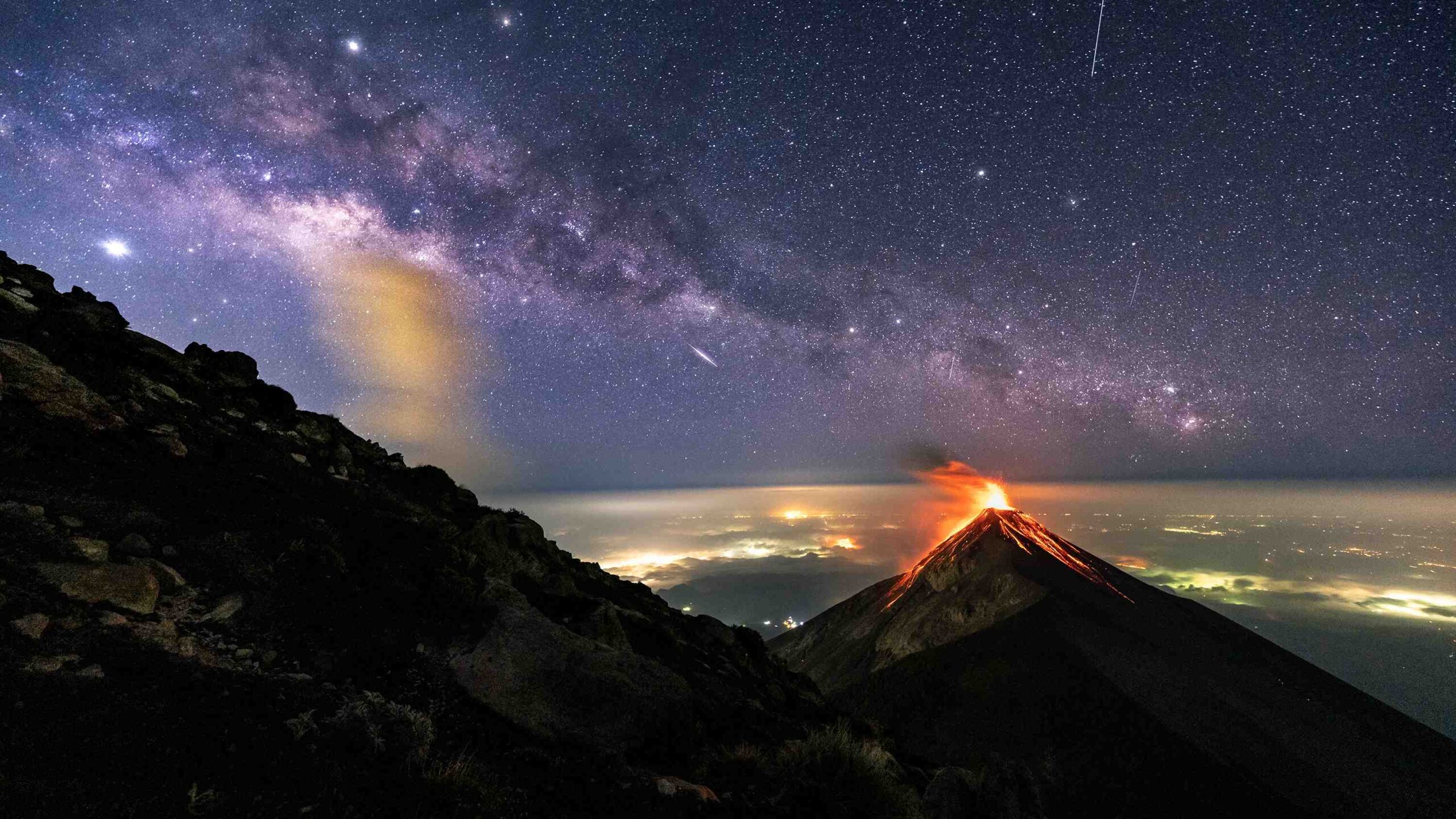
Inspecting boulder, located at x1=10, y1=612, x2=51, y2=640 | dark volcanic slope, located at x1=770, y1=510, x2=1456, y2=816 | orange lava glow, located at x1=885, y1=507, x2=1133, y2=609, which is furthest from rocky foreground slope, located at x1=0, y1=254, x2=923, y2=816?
orange lava glow, located at x1=885, y1=507, x2=1133, y2=609

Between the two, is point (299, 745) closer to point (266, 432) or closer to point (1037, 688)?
point (266, 432)

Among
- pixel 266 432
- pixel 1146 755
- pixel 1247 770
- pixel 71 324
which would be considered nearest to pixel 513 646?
pixel 266 432

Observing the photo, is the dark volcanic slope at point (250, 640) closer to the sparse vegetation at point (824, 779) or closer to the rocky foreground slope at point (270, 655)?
the rocky foreground slope at point (270, 655)

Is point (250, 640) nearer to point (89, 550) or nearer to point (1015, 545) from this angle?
point (89, 550)

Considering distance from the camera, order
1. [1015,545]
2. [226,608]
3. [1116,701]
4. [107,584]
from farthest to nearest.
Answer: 1. [1015,545]
2. [1116,701]
3. [226,608]
4. [107,584]

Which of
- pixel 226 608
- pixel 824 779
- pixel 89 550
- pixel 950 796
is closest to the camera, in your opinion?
pixel 89 550

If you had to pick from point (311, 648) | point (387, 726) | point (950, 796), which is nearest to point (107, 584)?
point (311, 648)
